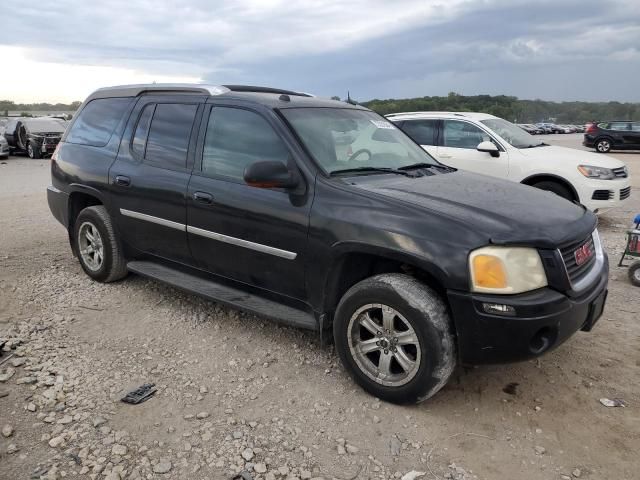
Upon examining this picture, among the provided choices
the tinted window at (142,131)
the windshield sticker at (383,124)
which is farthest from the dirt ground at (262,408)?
the windshield sticker at (383,124)

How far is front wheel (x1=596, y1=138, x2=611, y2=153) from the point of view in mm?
24086

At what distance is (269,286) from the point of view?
12.1 feet

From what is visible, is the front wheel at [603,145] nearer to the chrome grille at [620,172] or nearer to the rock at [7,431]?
the chrome grille at [620,172]

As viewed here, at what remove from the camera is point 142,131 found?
455cm

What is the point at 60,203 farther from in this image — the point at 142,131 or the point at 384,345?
the point at 384,345

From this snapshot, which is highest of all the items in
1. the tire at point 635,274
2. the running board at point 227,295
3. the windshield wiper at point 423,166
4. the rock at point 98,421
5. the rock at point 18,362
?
the windshield wiper at point 423,166

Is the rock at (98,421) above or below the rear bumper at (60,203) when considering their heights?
below

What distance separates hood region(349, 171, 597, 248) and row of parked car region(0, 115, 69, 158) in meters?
19.4

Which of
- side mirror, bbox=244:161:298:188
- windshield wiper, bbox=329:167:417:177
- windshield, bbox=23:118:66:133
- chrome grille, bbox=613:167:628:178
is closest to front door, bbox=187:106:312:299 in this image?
side mirror, bbox=244:161:298:188

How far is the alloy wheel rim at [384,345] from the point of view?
3.04m

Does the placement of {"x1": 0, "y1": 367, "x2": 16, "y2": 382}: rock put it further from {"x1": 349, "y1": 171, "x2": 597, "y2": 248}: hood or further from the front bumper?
the front bumper

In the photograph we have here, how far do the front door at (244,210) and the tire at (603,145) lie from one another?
2462 cm

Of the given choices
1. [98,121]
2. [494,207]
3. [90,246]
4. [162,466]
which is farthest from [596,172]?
[162,466]

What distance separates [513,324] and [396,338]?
66cm
